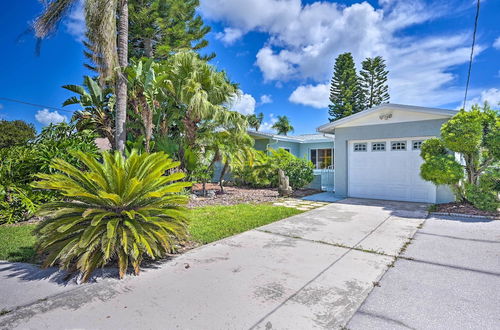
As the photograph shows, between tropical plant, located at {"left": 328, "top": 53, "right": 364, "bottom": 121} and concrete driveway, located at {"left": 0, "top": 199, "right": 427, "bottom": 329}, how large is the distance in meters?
26.2

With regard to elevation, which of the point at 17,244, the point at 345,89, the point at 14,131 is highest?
the point at 345,89

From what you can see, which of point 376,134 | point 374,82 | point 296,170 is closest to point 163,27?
point 296,170

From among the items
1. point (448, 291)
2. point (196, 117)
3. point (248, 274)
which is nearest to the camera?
point (448, 291)

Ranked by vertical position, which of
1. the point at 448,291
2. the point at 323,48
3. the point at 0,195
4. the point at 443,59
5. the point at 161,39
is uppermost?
the point at 161,39

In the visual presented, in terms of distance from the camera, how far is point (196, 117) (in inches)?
367

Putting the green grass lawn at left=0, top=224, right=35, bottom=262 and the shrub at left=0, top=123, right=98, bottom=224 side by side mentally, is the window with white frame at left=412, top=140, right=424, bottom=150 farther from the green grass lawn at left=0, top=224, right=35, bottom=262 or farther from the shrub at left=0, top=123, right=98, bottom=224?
the green grass lawn at left=0, top=224, right=35, bottom=262

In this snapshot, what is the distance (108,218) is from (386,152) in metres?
9.67

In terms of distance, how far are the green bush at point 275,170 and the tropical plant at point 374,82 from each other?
1964 centimetres

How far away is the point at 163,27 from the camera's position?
16.3 m

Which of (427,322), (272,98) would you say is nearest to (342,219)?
(427,322)

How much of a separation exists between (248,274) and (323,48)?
15116 mm

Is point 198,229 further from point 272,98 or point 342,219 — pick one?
point 272,98

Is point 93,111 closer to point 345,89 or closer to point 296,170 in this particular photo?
point 296,170

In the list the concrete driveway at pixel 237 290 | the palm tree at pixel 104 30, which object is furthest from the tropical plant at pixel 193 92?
the concrete driveway at pixel 237 290
